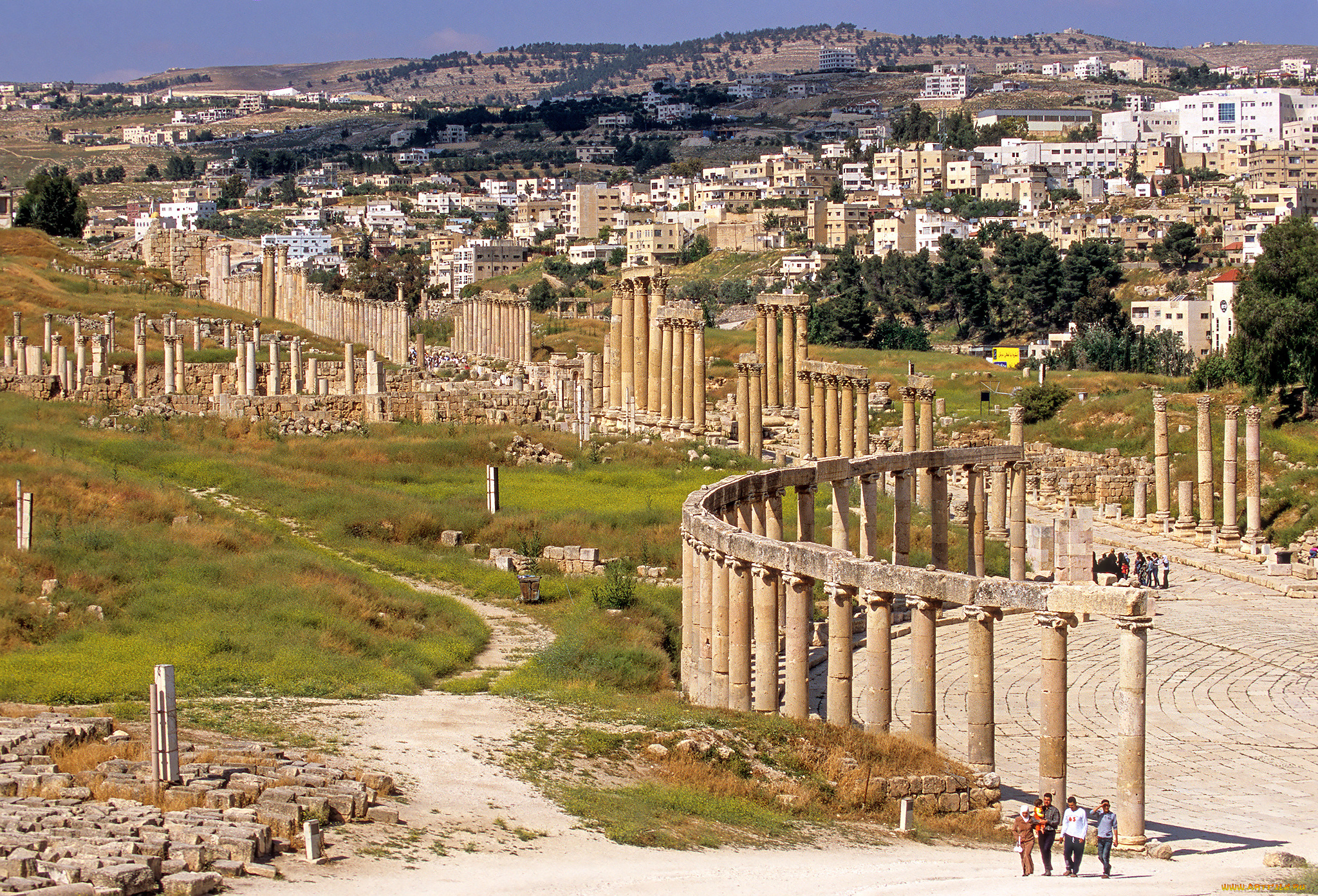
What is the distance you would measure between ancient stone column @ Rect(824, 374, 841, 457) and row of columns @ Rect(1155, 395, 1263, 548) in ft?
26.0

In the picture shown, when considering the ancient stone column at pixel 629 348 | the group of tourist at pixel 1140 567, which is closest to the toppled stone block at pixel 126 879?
the group of tourist at pixel 1140 567

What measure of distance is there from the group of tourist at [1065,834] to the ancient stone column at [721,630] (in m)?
6.55

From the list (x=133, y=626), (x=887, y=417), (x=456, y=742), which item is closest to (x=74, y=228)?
(x=887, y=417)

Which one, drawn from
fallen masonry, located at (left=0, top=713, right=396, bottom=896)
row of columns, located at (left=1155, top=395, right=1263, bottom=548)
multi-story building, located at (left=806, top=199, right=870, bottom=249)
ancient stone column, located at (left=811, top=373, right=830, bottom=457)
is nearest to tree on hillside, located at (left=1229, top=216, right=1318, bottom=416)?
row of columns, located at (left=1155, top=395, right=1263, bottom=548)

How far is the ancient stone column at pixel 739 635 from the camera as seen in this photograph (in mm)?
22391

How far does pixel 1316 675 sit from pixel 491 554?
48.0 feet

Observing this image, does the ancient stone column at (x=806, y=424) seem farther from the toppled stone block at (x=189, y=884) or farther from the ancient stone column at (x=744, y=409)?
the toppled stone block at (x=189, y=884)

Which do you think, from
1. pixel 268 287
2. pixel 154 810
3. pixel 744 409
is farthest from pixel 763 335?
pixel 268 287

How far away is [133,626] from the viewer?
935 inches

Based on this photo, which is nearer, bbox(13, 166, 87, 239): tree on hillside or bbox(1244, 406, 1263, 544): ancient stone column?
bbox(1244, 406, 1263, 544): ancient stone column

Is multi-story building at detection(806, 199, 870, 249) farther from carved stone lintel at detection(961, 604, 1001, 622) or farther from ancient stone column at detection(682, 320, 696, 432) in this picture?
carved stone lintel at detection(961, 604, 1001, 622)

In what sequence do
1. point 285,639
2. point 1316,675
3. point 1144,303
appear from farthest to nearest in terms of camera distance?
point 1144,303, point 1316,675, point 285,639

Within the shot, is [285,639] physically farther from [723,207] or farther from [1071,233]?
[723,207]

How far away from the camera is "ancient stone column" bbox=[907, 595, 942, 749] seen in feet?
64.8
